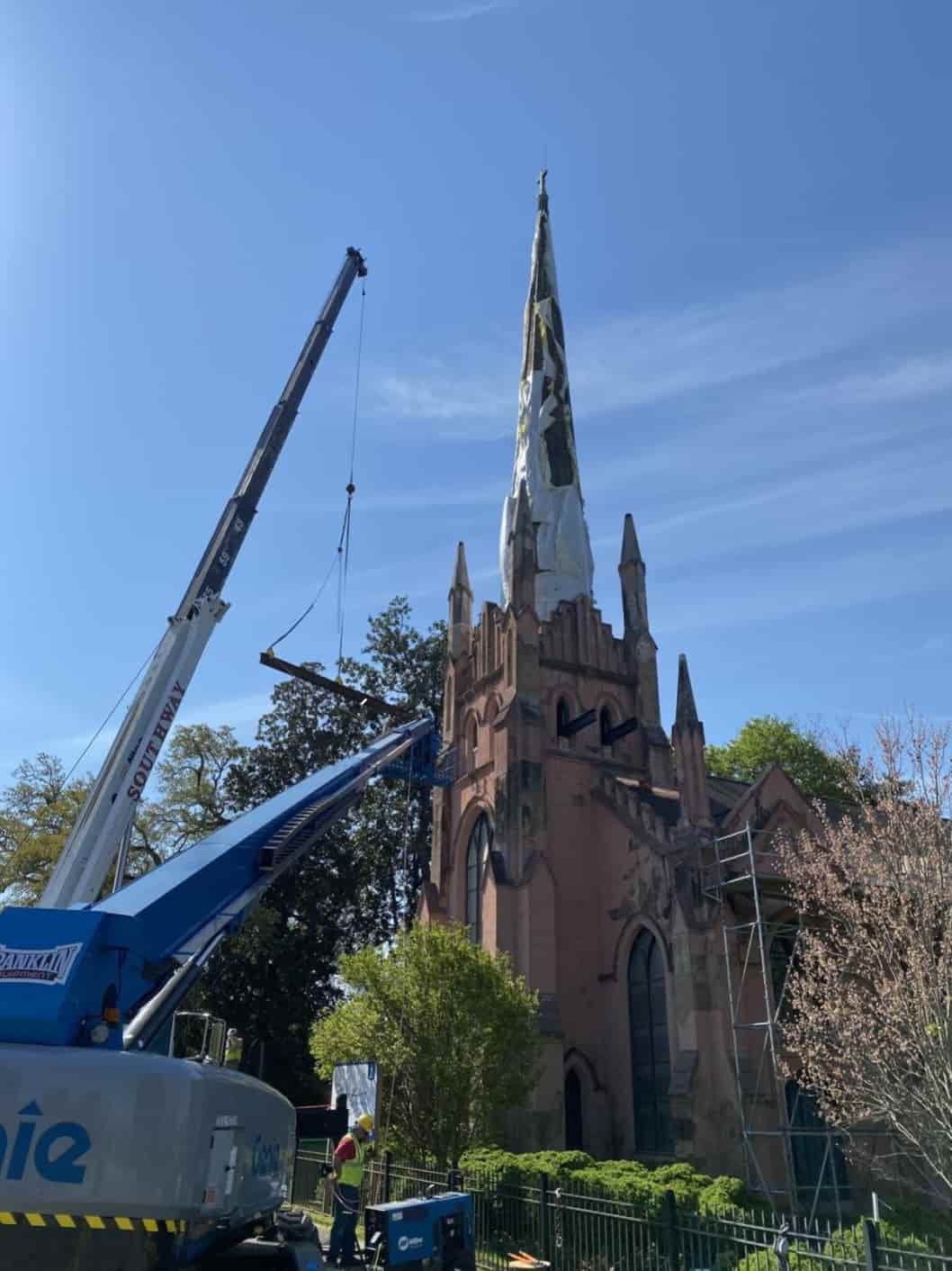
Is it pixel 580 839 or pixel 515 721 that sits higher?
pixel 515 721

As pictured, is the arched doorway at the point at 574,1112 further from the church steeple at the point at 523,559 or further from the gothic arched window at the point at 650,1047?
the church steeple at the point at 523,559

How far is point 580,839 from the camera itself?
29625 millimetres

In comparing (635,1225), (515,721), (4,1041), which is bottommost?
(635,1225)

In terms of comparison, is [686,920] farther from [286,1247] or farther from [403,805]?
[403,805]

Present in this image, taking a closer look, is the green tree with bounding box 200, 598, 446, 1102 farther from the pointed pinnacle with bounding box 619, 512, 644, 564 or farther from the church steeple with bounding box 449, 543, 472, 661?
the pointed pinnacle with bounding box 619, 512, 644, 564

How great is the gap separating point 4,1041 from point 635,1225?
Result: 30.1 ft

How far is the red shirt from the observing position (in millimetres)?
12273

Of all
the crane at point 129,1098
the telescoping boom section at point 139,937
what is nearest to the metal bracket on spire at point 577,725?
the telescoping boom section at point 139,937

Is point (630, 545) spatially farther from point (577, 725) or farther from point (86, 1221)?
point (86, 1221)

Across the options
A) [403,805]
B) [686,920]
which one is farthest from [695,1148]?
[403,805]

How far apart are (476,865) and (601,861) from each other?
4.40 metres

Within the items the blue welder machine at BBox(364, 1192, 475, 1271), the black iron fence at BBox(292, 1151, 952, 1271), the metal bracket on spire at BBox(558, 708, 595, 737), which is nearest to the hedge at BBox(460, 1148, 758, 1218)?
the black iron fence at BBox(292, 1151, 952, 1271)

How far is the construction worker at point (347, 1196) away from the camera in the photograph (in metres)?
11.0

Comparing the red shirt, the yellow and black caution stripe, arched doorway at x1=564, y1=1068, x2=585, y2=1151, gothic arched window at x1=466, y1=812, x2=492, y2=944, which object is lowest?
the yellow and black caution stripe
